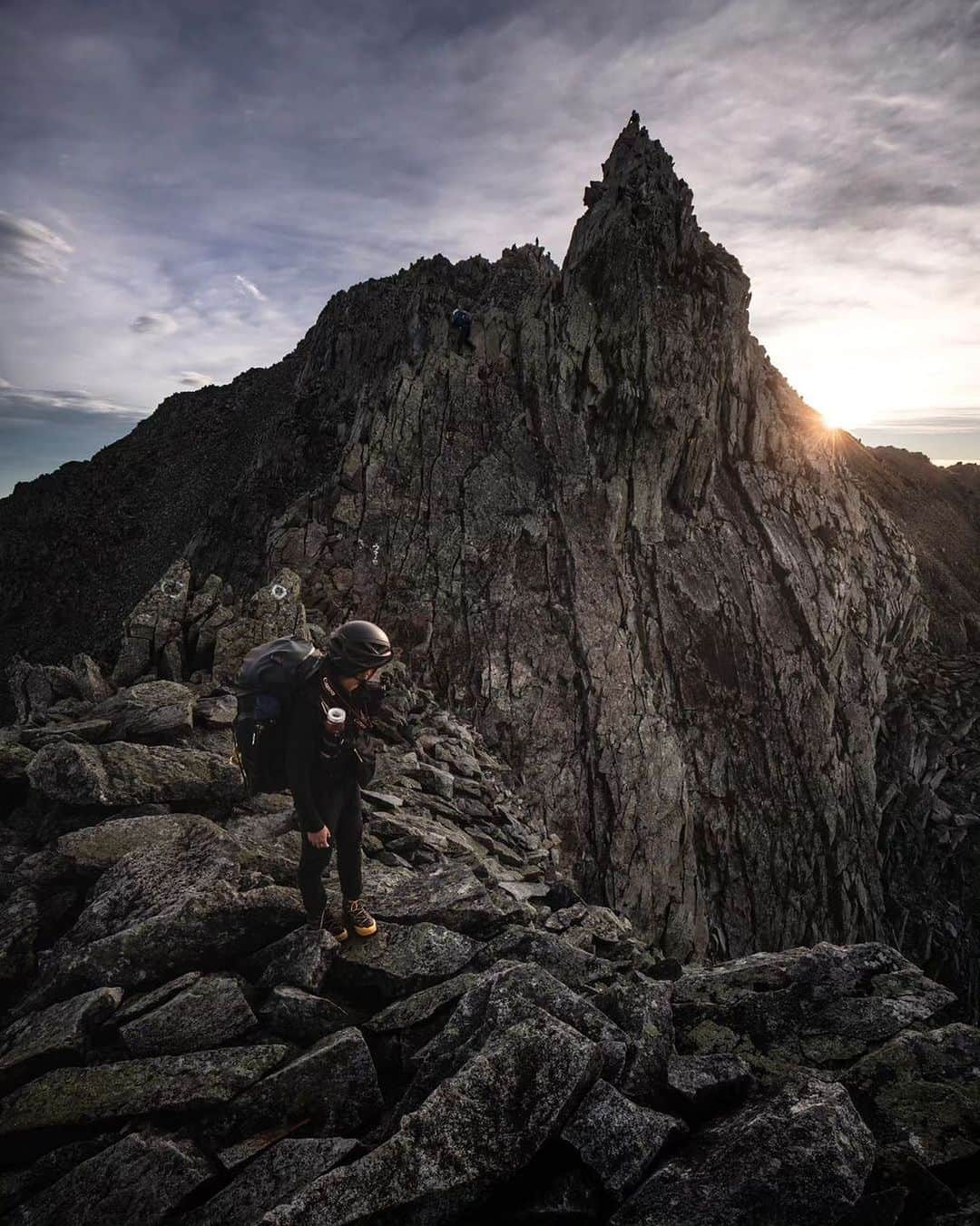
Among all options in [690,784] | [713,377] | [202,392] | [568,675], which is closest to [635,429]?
[713,377]

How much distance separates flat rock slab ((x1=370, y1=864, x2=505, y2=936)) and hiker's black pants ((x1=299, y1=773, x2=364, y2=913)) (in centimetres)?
89

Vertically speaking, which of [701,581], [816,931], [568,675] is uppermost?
[701,581]

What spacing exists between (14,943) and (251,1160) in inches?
163

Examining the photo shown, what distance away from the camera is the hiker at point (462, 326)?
2638 centimetres

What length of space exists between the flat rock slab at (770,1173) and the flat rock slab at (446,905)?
3644 millimetres

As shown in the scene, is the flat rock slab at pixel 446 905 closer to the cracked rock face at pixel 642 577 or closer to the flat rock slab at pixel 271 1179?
the flat rock slab at pixel 271 1179

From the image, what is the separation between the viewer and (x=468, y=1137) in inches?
165

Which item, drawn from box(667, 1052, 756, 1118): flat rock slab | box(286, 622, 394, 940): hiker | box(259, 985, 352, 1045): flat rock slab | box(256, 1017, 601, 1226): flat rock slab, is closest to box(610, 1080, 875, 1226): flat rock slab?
box(667, 1052, 756, 1118): flat rock slab

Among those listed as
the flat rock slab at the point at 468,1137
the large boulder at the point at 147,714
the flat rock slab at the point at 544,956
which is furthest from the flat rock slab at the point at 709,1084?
the large boulder at the point at 147,714

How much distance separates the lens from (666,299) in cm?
2709

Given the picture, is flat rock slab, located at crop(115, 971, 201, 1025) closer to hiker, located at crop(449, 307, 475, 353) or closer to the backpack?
the backpack

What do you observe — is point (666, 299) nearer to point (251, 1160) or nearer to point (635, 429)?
point (635, 429)

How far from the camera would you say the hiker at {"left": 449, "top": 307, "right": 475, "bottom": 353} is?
26375mm

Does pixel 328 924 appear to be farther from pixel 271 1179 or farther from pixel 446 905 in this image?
pixel 271 1179
